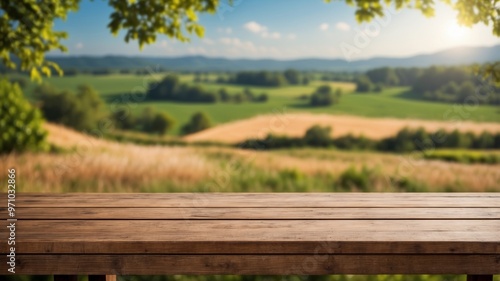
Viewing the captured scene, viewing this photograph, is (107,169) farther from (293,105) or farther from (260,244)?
(260,244)

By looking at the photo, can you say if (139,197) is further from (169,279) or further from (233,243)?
(169,279)

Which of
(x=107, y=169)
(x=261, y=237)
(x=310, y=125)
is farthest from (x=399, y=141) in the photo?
(x=261, y=237)

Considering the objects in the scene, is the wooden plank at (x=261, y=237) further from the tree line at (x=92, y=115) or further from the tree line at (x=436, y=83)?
the tree line at (x=436, y=83)

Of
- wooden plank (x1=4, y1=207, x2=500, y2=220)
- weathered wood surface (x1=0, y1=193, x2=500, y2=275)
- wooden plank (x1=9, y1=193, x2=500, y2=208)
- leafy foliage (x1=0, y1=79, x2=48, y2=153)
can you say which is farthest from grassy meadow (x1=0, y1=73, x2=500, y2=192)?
weathered wood surface (x1=0, y1=193, x2=500, y2=275)

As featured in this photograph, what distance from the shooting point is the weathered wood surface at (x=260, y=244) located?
198cm

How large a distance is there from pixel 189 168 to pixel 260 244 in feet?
16.2

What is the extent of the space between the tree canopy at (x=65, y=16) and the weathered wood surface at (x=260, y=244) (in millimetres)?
2428

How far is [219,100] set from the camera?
9.41 metres

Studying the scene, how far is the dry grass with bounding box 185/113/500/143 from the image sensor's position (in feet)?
27.9

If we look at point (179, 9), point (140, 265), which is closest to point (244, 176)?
point (179, 9)

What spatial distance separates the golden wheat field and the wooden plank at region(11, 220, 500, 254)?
162 inches

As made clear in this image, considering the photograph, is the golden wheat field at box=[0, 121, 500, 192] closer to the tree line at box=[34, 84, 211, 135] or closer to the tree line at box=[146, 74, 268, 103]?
the tree line at box=[34, 84, 211, 135]

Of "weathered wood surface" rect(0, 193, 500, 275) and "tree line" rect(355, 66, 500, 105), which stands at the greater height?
"tree line" rect(355, 66, 500, 105)

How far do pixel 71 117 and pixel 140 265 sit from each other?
761 centimetres
